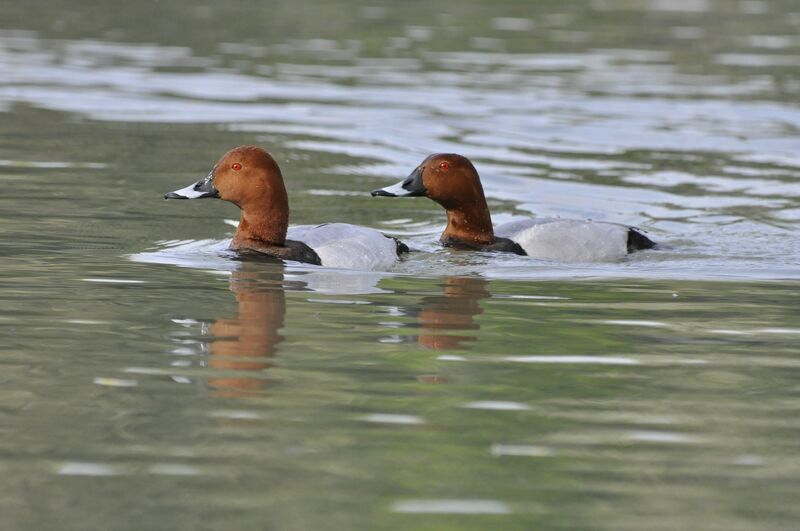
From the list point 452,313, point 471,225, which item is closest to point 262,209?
point 471,225

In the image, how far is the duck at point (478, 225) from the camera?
40.5 feet

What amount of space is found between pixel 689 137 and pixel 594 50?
8.92 meters

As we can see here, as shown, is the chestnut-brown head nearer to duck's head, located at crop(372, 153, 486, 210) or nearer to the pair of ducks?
the pair of ducks

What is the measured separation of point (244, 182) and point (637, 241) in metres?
3.30

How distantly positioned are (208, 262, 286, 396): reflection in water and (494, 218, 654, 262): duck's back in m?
2.37

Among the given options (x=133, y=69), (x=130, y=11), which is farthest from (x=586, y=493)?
(x=130, y=11)

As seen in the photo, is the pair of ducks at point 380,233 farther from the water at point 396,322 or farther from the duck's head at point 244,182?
the water at point 396,322

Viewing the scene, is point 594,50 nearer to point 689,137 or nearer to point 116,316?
point 689,137

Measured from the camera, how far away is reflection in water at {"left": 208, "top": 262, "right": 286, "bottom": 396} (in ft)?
23.5

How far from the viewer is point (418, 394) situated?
6961 mm

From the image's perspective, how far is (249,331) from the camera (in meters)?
8.41

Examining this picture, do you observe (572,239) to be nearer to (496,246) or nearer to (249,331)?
(496,246)

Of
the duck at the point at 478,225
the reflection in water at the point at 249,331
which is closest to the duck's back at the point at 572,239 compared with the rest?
the duck at the point at 478,225

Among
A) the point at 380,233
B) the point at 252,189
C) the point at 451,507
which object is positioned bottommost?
the point at 451,507
